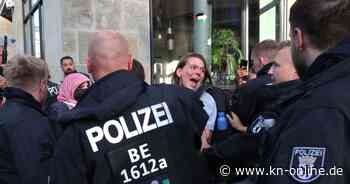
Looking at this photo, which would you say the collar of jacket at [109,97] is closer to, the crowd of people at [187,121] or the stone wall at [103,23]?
the crowd of people at [187,121]

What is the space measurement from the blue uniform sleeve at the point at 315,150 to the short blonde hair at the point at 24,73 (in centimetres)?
215

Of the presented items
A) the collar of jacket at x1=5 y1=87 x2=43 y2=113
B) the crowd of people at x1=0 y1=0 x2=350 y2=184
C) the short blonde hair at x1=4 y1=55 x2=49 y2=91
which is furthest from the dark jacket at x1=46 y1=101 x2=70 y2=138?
the short blonde hair at x1=4 y1=55 x2=49 y2=91

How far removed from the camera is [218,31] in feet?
27.0

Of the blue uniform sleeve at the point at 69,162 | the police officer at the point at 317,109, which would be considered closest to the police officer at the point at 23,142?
the blue uniform sleeve at the point at 69,162

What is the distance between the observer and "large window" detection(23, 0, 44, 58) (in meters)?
8.47

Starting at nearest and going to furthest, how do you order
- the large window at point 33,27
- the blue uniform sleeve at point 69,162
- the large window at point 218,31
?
the blue uniform sleeve at point 69,162, the large window at point 218,31, the large window at point 33,27

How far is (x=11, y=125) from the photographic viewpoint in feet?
Answer: 8.77

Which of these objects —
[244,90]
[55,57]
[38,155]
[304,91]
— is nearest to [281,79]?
[244,90]

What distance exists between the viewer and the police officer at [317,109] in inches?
53.1

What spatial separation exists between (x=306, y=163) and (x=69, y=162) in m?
1.21

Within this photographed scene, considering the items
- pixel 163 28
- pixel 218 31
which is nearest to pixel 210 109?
pixel 163 28

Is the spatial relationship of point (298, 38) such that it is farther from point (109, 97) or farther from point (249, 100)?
point (249, 100)

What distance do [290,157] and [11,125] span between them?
6.43 feet

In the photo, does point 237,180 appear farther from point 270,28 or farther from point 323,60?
point 270,28
